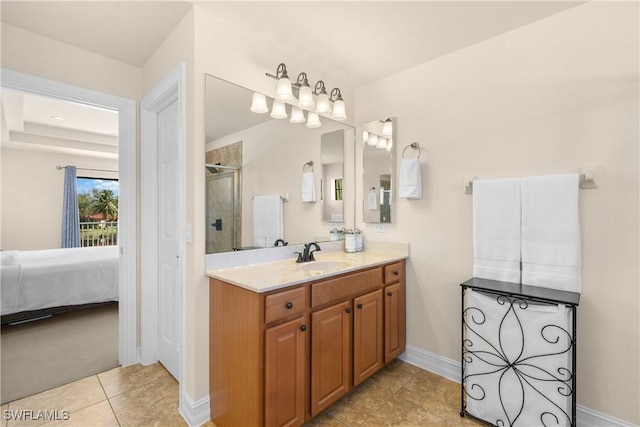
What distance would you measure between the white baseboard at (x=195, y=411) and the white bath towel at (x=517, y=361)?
1596 millimetres

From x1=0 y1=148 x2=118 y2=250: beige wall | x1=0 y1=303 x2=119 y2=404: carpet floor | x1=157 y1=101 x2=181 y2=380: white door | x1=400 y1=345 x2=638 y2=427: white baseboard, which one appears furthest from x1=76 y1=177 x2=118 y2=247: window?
x1=400 y1=345 x2=638 y2=427: white baseboard

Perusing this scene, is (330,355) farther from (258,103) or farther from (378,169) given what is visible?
(258,103)

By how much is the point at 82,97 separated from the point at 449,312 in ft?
10.3

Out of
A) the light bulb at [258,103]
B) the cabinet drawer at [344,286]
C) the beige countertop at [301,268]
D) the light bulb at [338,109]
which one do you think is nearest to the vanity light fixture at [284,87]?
the light bulb at [258,103]

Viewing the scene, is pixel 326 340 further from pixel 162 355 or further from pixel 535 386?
pixel 162 355

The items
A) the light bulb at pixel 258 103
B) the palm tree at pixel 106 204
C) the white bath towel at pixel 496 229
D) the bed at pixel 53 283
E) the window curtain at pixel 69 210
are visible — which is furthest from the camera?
the palm tree at pixel 106 204

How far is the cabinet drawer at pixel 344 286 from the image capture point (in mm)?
1708

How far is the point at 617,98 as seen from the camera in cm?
165

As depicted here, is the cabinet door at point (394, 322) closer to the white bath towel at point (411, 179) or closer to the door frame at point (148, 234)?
the white bath towel at point (411, 179)

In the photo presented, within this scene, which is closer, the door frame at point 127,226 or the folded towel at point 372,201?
the door frame at point 127,226

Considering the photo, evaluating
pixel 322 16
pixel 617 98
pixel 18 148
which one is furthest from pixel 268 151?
pixel 18 148

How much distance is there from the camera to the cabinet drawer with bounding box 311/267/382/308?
5.60 ft

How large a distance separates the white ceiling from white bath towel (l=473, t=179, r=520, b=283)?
1018 millimetres

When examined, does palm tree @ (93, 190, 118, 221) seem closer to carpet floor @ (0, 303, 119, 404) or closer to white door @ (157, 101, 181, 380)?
carpet floor @ (0, 303, 119, 404)
